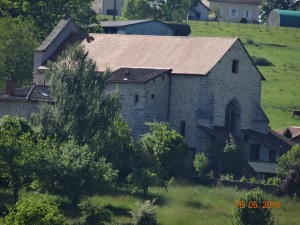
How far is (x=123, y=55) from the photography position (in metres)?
91.2

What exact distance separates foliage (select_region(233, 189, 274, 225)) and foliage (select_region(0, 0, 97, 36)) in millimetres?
43479

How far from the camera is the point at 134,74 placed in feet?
279

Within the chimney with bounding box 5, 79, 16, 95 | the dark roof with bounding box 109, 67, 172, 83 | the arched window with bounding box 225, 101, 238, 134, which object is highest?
the dark roof with bounding box 109, 67, 172, 83

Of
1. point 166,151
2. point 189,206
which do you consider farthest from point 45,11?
point 189,206

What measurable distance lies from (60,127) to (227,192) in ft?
32.9

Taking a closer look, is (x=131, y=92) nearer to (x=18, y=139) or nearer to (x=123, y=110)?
(x=123, y=110)

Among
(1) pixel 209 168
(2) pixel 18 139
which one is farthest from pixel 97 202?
→ (1) pixel 209 168

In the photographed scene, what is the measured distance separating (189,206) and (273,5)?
301 feet

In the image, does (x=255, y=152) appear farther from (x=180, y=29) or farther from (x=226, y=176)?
(x=180, y=29)

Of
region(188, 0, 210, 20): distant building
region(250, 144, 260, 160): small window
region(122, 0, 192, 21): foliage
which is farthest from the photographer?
region(188, 0, 210, 20): distant building

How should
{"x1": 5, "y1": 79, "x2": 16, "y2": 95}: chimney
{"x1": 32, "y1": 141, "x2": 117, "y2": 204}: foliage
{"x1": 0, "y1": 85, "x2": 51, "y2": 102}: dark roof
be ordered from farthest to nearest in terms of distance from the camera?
{"x1": 5, "y1": 79, "x2": 16, "y2": 95}: chimney
{"x1": 0, "y1": 85, "x2": 51, "y2": 102}: dark roof
{"x1": 32, "y1": 141, "x2": 117, "y2": 204}: foliage

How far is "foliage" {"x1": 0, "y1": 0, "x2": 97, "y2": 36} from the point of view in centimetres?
10581

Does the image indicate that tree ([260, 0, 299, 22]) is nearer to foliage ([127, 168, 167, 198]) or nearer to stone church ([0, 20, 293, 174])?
stone church ([0, 20, 293, 174])

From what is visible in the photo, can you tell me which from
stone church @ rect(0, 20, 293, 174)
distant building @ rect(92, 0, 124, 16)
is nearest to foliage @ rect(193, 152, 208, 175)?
stone church @ rect(0, 20, 293, 174)
